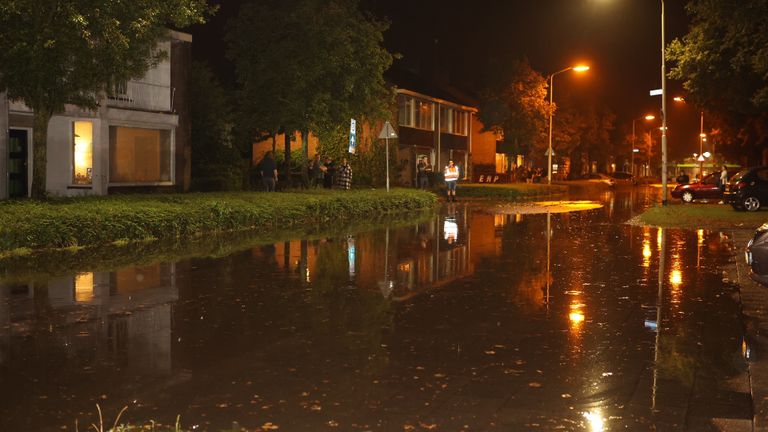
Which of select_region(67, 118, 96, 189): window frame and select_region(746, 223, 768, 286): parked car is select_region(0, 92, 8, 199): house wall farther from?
select_region(746, 223, 768, 286): parked car

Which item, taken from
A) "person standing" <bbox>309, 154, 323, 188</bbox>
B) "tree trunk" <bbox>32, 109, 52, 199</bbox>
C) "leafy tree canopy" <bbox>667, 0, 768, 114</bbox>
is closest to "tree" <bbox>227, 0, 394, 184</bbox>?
"person standing" <bbox>309, 154, 323, 188</bbox>

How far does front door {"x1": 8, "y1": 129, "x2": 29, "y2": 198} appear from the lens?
92.2ft

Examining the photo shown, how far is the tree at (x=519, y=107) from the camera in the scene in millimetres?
62281

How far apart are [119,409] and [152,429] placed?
0.77m

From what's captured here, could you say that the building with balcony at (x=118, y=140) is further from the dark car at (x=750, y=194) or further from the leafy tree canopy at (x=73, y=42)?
the dark car at (x=750, y=194)

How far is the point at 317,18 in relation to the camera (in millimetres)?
30578

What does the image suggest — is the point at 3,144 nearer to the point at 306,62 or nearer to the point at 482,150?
the point at 306,62

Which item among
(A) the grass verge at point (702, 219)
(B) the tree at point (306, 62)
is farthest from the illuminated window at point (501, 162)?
(A) the grass verge at point (702, 219)

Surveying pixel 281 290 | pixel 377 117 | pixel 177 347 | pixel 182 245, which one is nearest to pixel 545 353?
pixel 177 347

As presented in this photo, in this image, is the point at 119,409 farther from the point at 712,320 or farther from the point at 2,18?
the point at 2,18

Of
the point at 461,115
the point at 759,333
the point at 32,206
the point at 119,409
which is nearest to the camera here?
the point at 119,409

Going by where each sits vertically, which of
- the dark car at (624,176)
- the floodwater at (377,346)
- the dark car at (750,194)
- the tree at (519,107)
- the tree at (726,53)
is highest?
the tree at (519,107)

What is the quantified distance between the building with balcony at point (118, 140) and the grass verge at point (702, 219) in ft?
56.0

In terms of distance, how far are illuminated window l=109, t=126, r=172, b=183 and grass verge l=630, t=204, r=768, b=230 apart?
687 inches
